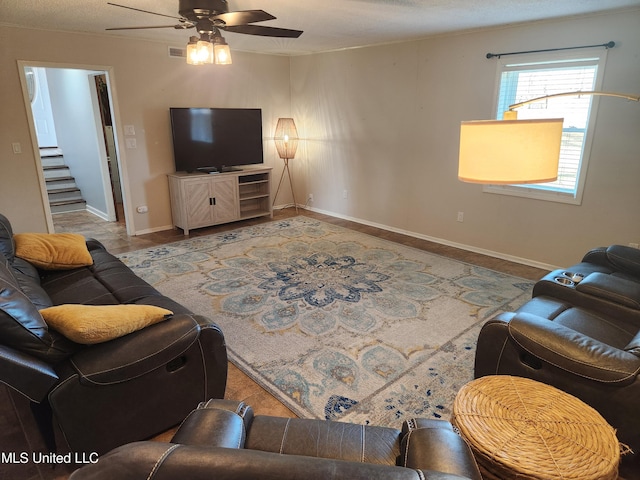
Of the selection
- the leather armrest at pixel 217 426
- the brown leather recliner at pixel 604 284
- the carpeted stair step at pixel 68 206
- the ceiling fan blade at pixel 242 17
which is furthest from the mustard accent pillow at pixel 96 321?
the carpeted stair step at pixel 68 206

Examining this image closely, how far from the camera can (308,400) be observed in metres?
2.26

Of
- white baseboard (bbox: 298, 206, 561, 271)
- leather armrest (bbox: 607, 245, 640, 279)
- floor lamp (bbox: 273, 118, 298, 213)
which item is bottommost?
white baseboard (bbox: 298, 206, 561, 271)

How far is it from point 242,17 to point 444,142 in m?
2.99

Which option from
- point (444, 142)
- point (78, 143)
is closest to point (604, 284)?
point (444, 142)

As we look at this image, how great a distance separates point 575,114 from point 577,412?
3.30 meters

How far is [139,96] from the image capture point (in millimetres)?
5055

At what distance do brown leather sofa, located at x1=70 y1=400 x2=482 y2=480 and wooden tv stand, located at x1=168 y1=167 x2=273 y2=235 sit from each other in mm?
4345

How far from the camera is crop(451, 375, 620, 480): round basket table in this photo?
4.13 ft

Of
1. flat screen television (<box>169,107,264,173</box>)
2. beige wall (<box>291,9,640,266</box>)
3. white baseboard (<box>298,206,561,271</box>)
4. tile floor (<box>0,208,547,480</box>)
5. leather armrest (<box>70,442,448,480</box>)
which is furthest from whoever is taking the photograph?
flat screen television (<box>169,107,264,173</box>)

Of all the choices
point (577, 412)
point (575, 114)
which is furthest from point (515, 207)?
point (577, 412)

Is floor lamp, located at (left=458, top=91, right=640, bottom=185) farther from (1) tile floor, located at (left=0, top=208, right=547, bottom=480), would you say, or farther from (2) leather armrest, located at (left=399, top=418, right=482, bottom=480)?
(1) tile floor, located at (left=0, top=208, right=547, bottom=480)

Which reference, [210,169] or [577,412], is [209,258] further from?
[577,412]

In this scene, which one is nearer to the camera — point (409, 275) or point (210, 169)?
point (409, 275)

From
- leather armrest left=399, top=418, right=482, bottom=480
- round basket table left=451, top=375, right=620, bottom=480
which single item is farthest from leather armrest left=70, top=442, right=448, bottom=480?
Result: round basket table left=451, top=375, right=620, bottom=480
